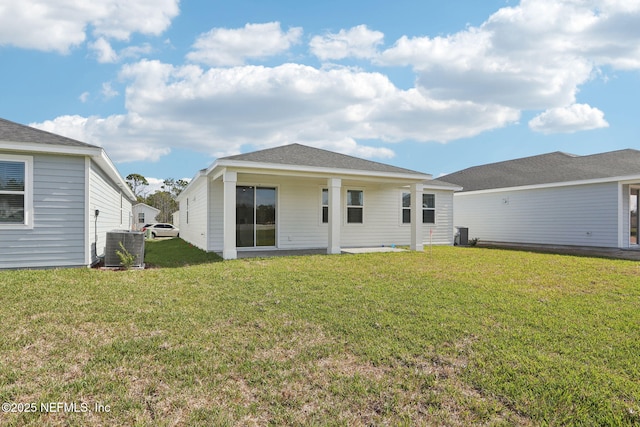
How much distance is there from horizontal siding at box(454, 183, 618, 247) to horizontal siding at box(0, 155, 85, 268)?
→ 1777 centimetres

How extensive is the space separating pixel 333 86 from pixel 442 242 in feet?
28.1

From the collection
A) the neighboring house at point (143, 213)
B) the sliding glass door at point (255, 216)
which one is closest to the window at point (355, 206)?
the sliding glass door at point (255, 216)

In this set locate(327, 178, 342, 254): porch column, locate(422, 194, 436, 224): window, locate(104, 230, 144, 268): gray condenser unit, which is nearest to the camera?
locate(104, 230, 144, 268): gray condenser unit

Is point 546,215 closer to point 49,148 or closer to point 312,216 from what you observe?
point 312,216

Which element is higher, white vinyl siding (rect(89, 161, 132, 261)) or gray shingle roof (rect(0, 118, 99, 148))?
gray shingle roof (rect(0, 118, 99, 148))

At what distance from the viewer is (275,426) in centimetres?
244

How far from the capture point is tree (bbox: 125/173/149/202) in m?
53.3

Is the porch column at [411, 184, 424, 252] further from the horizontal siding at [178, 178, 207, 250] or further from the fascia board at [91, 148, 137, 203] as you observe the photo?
the fascia board at [91, 148, 137, 203]

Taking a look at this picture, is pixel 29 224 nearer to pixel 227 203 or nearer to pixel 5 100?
pixel 227 203

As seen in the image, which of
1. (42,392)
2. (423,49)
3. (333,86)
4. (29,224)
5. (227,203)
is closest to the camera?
(42,392)

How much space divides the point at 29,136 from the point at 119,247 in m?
3.07

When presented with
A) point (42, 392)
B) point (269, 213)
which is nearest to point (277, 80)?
point (269, 213)

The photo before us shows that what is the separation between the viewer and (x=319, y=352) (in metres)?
3.63

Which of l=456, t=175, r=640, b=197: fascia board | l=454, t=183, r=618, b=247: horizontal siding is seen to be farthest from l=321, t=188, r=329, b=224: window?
l=454, t=183, r=618, b=247: horizontal siding
